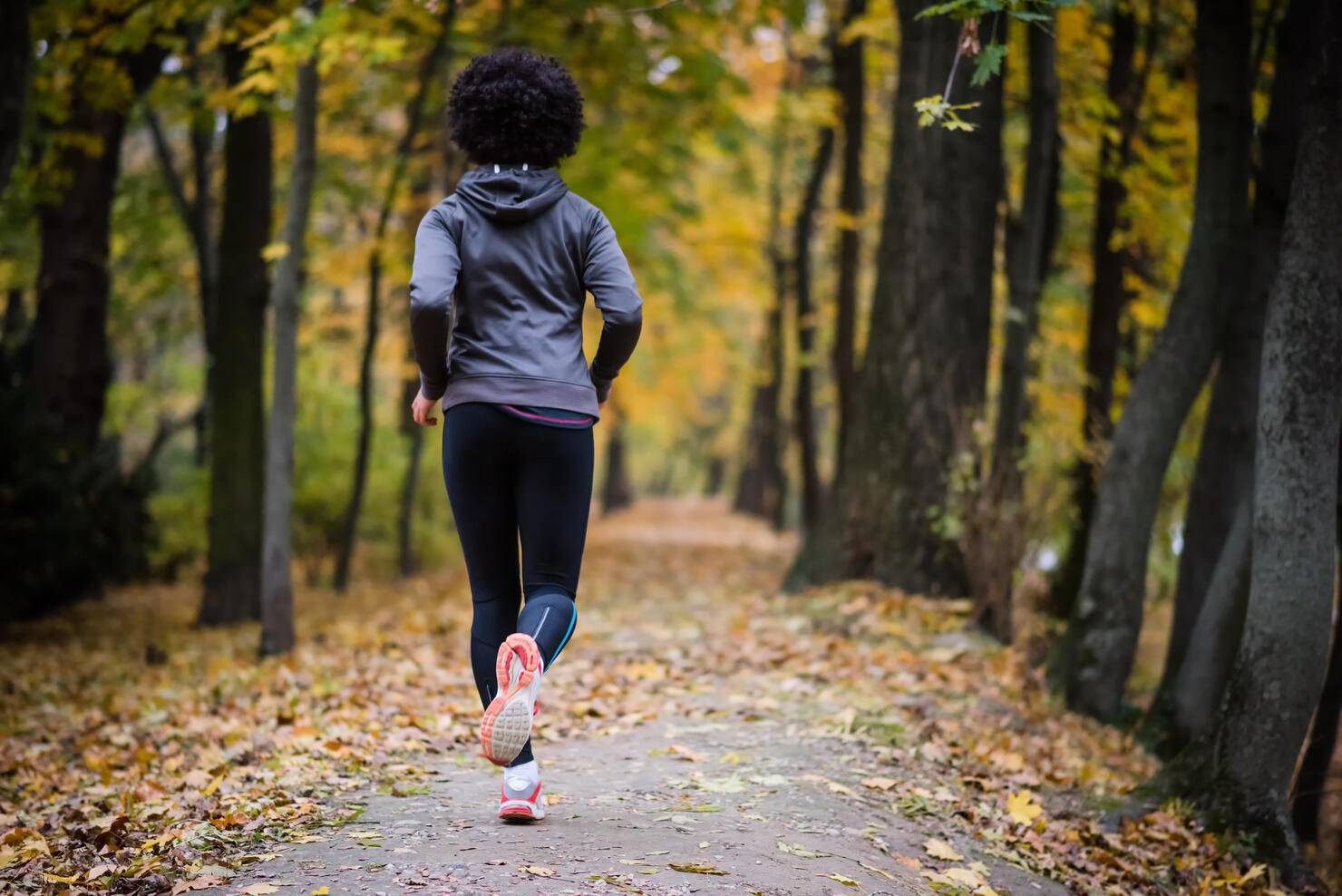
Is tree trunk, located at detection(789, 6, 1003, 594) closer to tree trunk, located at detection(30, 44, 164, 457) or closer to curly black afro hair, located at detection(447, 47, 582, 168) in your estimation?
curly black afro hair, located at detection(447, 47, 582, 168)

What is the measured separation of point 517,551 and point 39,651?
7939mm

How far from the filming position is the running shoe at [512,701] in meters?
3.29

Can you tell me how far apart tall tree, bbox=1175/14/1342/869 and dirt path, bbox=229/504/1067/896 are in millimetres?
1564

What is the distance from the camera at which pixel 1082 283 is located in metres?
14.7

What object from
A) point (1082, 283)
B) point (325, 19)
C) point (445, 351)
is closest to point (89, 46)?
point (325, 19)

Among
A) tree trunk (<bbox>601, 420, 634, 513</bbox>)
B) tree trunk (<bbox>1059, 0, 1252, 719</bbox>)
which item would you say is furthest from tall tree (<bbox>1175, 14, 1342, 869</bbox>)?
tree trunk (<bbox>601, 420, 634, 513</bbox>)

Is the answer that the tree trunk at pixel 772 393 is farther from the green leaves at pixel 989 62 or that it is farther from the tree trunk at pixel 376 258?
the green leaves at pixel 989 62

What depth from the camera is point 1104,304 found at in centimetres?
1068

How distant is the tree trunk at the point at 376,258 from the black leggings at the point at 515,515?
7.51 meters

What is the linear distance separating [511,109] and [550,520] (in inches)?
51.3

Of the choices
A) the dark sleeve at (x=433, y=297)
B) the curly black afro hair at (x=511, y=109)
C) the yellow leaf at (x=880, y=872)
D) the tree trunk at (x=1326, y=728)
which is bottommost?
the tree trunk at (x=1326, y=728)

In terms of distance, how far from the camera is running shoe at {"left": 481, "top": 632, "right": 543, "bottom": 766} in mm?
3293

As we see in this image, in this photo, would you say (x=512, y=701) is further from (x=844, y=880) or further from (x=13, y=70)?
(x=13, y=70)

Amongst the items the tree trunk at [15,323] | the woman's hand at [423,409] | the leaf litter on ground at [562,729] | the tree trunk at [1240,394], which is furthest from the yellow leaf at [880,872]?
the tree trunk at [15,323]
